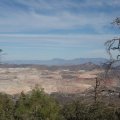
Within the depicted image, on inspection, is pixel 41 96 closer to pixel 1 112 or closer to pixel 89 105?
pixel 1 112

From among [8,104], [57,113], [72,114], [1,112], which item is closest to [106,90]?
[72,114]

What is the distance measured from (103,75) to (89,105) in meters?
1.56

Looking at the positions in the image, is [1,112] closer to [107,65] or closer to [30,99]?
[30,99]

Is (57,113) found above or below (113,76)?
below

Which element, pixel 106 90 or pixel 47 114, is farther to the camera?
pixel 47 114

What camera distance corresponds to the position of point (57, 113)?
123 ft

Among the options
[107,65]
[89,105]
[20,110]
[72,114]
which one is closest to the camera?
[107,65]

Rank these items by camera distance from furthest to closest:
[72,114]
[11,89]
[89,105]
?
[11,89] < [72,114] < [89,105]

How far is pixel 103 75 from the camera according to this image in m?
14.9

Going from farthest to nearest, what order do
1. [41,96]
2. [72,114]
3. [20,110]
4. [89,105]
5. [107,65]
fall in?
[41,96], [20,110], [72,114], [89,105], [107,65]

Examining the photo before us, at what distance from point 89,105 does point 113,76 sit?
72.0 inches

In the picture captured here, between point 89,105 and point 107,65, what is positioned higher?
point 107,65

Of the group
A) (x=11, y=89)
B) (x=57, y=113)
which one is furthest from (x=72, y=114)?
(x=11, y=89)

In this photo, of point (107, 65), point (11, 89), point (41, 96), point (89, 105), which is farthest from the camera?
point (11, 89)
